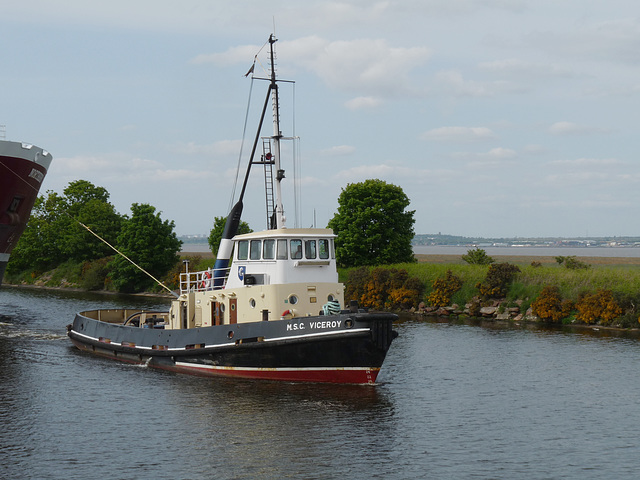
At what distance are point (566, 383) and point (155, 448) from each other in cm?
1487

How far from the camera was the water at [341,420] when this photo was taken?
16.6 meters

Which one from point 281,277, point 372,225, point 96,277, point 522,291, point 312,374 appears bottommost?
point 312,374

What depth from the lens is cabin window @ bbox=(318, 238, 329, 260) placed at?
2700 cm

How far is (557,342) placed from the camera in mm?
34781

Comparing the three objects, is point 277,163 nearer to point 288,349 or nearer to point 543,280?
point 288,349

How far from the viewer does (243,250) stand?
2783cm

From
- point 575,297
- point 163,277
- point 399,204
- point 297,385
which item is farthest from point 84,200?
point 297,385

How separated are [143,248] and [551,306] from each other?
46.4m

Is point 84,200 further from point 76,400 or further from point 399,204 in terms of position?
point 76,400

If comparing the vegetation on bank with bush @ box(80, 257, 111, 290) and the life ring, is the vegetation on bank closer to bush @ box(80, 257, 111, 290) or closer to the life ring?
the life ring

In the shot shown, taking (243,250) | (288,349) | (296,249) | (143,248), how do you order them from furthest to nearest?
1. (143,248)
2. (243,250)
3. (296,249)
4. (288,349)

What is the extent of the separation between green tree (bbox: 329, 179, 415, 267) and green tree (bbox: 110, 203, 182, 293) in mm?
22661

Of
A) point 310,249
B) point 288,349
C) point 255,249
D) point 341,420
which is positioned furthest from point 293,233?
point 341,420

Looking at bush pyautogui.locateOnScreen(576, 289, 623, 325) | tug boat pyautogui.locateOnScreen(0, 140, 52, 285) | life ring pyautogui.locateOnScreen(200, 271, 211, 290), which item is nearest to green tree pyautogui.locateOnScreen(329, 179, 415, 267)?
bush pyautogui.locateOnScreen(576, 289, 623, 325)
